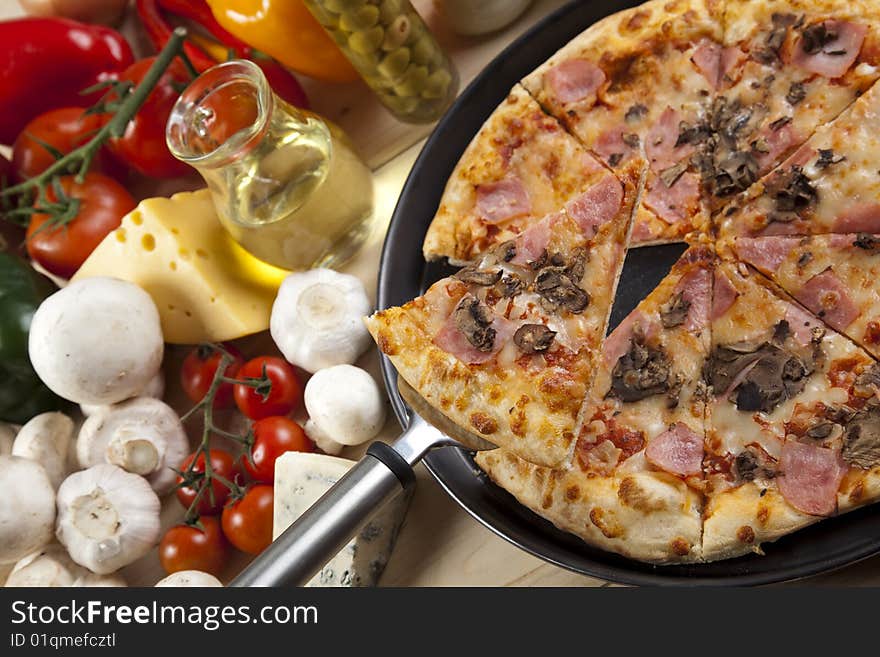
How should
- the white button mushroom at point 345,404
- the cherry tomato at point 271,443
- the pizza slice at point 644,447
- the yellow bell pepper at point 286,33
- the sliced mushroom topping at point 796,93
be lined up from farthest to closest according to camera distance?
the yellow bell pepper at point 286,33 → the cherry tomato at point 271,443 → the white button mushroom at point 345,404 → the sliced mushroom topping at point 796,93 → the pizza slice at point 644,447

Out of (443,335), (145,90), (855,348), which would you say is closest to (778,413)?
(855,348)

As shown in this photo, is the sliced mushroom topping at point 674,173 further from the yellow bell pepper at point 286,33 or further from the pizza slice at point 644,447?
the yellow bell pepper at point 286,33

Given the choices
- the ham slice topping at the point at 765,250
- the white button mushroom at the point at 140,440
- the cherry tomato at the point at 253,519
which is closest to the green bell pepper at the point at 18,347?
the white button mushroom at the point at 140,440

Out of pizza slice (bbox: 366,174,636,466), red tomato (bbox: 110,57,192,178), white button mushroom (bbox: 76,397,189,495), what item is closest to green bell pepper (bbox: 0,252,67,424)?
white button mushroom (bbox: 76,397,189,495)

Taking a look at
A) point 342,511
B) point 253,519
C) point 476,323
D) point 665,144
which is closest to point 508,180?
point 665,144

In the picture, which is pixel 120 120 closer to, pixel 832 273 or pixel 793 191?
pixel 793 191
